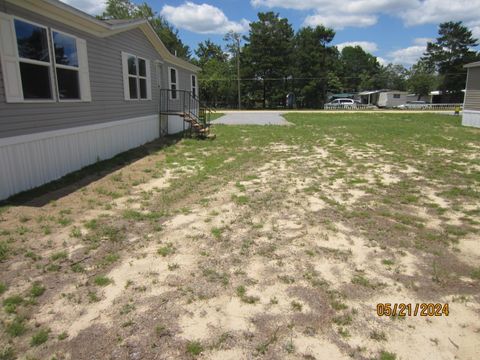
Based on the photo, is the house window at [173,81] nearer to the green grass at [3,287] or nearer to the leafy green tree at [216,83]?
the green grass at [3,287]

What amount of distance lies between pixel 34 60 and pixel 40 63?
138mm

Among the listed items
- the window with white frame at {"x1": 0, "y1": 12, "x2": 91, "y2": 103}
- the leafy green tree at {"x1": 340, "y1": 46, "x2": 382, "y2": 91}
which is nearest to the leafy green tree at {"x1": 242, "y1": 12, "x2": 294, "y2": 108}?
the leafy green tree at {"x1": 340, "y1": 46, "x2": 382, "y2": 91}

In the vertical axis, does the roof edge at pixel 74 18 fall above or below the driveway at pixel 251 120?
above

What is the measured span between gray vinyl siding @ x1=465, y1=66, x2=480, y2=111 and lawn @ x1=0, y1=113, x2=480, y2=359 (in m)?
12.4

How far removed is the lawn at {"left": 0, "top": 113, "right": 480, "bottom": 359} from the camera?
2.34m

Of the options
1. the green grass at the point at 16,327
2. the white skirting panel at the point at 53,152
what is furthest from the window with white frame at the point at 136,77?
the green grass at the point at 16,327

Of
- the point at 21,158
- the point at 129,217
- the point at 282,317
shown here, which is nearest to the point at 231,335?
the point at 282,317

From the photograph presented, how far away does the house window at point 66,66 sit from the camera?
630 centimetres

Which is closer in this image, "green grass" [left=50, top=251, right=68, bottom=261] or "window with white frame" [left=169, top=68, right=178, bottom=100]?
"green grass" [left=50, top=251, right=68, bottom=261]

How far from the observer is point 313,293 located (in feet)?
9.41

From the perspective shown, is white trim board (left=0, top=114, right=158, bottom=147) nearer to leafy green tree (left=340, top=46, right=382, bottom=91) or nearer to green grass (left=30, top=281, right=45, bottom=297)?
green grass (left=30, top=281, right=45, bottom=297)

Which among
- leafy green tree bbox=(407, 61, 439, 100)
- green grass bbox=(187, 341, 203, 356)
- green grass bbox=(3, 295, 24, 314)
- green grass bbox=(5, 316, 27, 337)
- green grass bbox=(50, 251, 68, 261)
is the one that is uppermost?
leafy green tree bbox=(407, 61, 439, 100)

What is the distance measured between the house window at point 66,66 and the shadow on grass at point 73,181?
59.1 inches

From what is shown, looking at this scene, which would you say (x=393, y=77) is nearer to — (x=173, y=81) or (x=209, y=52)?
(x=209, y=52)
